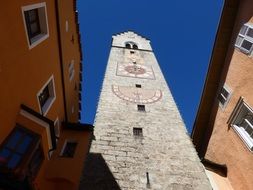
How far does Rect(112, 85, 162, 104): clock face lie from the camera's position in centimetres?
1338

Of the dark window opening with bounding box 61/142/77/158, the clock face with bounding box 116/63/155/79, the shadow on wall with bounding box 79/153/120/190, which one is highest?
the shadow on wall with bounding box 79/153/120/190

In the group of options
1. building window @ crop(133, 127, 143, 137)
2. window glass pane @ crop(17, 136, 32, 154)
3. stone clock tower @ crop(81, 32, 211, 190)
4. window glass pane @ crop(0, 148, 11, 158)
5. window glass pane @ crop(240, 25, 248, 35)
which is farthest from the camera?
building window @ crop(133, 127, 143, 137)

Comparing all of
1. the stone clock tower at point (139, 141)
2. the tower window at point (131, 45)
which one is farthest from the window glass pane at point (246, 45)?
the tower window at point (131, 45)

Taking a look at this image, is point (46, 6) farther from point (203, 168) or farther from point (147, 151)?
point (203, 168)

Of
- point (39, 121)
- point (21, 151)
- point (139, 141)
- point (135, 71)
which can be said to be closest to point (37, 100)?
point (39, 121)

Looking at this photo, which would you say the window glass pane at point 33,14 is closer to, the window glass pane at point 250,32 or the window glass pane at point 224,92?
the window glass pane at point 250,32

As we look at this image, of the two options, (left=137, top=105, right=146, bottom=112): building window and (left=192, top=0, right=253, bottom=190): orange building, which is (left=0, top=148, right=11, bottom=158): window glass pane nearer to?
(left=192, top=0, right=253, bottom=190): orange building

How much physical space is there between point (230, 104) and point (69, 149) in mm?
6546

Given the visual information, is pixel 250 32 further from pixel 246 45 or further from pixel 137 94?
pixel 137 94

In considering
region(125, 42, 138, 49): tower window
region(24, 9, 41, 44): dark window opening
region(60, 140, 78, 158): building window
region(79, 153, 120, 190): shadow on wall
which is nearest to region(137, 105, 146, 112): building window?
region(60, 140, 78, 158): building window

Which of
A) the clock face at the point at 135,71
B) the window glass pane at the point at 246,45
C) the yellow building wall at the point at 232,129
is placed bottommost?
the clock face at the point at 135,71

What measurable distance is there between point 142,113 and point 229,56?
4.68 metres

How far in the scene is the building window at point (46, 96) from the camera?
8.47 metres

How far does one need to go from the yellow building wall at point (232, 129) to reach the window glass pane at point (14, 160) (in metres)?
6.24
